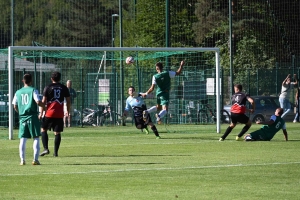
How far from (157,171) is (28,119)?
2910mm

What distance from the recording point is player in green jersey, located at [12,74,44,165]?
14750mm

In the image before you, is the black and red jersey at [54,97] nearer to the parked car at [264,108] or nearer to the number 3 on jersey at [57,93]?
the number 3 on jersey at [57,93]

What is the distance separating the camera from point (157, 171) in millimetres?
13602

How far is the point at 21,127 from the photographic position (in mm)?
14875

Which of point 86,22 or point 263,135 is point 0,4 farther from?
point 263,135

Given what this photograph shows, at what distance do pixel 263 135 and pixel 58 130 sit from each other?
6.98 meters

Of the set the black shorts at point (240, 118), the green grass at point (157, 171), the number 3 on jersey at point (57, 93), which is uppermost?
the number 3 on jersey at point (57, 93)

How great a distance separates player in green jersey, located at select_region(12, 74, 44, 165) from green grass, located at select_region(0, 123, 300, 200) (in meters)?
0.36

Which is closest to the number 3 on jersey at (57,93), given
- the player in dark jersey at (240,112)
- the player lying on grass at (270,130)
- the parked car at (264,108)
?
the player in dark jersey at (240,112)

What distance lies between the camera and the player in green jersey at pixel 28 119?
1475 cm

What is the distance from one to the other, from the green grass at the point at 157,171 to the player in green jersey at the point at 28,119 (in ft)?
1.19

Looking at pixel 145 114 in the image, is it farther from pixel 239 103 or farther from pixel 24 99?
pixel 24 99

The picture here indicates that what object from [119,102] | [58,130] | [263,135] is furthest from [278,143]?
[119,102]

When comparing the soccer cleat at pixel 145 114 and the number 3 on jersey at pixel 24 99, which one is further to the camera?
the soccer cleat at pixel 145 114
